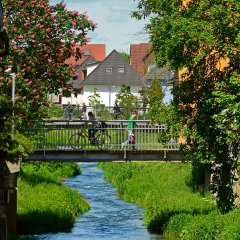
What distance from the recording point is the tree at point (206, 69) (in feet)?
88.7

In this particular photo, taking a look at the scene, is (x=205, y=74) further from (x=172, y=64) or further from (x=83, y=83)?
(x=83, y=83)

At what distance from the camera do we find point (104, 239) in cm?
3350

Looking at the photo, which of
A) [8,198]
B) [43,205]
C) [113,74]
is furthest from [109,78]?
[8,198]

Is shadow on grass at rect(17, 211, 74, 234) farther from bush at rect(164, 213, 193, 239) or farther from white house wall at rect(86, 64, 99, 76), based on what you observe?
white house wall at rect(86, 64, 99, 76)

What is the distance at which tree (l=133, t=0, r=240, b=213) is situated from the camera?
88.7 ft

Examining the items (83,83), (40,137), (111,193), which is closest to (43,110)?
(40,137)

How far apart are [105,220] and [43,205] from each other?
3273mm

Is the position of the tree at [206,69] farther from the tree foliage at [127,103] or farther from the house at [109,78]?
the house at [109,78]

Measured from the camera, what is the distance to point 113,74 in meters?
121

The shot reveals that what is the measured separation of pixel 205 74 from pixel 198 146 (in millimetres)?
2403

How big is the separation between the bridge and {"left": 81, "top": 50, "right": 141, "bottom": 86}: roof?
82.1m

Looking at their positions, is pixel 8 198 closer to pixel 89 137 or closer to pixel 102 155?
pixel 102 155

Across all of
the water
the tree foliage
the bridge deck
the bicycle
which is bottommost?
the water

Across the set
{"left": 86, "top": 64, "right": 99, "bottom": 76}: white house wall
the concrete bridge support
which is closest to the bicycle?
the concrete bridge support
